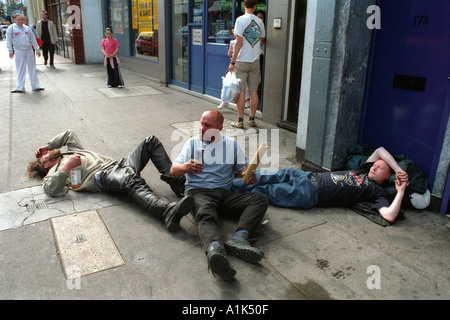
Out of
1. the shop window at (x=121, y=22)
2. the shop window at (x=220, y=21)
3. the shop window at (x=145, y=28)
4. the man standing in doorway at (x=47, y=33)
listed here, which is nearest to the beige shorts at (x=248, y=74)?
the shop window at (x=220, y=21)

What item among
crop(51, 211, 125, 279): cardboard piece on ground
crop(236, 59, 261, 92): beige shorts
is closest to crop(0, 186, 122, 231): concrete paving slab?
crop(51, 211, 125, 279): cardboard piece on ground

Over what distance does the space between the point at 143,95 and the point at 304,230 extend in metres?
6.75

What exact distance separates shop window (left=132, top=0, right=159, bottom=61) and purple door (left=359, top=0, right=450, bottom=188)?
26.2 feet

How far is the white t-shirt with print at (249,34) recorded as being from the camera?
601 centimetres

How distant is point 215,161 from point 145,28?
30.6ft

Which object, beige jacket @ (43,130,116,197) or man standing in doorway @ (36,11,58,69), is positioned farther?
man standing in doorway @ (36,11,58,69)

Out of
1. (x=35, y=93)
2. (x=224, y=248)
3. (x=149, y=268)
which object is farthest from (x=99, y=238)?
(x=35, y=93)

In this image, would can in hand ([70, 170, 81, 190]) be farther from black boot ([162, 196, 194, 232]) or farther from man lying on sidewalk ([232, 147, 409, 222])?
man lying on sidewalk ([232, 147, 409, 222])

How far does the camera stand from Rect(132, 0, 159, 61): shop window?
10790 millimetres

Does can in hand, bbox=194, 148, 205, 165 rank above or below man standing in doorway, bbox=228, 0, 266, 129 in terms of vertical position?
below

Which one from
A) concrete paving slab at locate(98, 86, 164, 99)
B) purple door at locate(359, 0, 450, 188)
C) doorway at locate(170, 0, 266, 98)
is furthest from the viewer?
concrete paving slab at locate(98, 86, 164, 99)

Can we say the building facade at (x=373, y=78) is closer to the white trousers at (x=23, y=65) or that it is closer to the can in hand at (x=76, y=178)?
the can in hand at (x=76, y=178)

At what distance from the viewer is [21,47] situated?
9039mm

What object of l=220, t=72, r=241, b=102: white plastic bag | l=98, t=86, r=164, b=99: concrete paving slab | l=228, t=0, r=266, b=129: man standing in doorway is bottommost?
l=98, t=86, r=164, b=99: concrete paving slab
